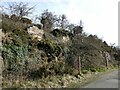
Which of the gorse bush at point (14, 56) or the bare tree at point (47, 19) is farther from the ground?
the bare tree at point (47, 19)

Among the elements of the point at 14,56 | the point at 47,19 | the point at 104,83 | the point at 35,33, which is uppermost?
the point at 47,19

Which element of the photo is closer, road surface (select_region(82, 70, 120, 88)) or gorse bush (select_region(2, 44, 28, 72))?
road surface (select_region(82, 70, 120, 88))

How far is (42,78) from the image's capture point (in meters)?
17.5

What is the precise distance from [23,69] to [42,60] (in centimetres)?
331

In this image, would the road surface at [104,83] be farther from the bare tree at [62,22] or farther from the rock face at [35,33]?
the bare tree at [62,22]

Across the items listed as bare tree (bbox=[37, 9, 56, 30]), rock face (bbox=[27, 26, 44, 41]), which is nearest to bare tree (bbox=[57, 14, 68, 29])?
bare tree (bbox=[37, 9, 56, 30])

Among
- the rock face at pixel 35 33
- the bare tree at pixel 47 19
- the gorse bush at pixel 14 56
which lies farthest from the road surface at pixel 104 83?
the bare tree at pixel 47 19

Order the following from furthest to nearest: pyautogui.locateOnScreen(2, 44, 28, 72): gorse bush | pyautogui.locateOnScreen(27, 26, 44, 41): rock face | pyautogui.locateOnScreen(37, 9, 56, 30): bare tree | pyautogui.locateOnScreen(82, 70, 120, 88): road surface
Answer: pyautogui.locateOnScreen(37, 9, 56, 30): bare tree, pyautogui.locateOnScreen(27, 26, 44, 41): rock face, pyautogui.locateOnScreen(2, 44, 28, 72): gorse bush, pyautogui.locateOnScreen(82, 70, 120, 88): road surface

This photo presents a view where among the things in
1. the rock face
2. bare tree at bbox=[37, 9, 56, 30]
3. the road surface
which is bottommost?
the road surface

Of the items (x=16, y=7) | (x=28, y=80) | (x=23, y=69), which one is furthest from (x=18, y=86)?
(x=16, y=7)

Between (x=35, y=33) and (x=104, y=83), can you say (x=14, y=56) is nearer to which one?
(x=104, y=83)

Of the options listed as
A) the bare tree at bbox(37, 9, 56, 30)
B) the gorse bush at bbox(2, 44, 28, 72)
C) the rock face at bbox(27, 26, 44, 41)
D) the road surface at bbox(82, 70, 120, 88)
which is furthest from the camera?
the bare tree at bbox(37, 9, 56, 30)

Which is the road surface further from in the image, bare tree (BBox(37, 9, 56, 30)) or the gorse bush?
bare tree (BBox(37, 9, 56, 30))

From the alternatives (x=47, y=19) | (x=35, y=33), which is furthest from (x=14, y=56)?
(x=47, y=19)
